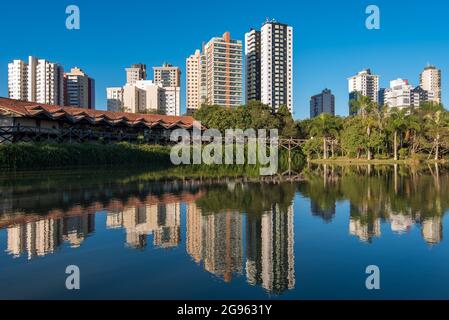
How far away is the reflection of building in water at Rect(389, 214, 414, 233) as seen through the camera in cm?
1080

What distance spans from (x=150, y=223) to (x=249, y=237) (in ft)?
11.3

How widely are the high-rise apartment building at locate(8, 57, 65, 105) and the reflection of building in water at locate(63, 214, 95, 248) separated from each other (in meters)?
112

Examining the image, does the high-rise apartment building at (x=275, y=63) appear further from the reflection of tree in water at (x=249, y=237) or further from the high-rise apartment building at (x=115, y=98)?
the reflection of tree in water at (x=249, y=237)

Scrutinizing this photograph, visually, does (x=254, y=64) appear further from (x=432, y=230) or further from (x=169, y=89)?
(x=432, y=230)

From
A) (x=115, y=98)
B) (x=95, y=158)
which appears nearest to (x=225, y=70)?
(x=115, y=98)

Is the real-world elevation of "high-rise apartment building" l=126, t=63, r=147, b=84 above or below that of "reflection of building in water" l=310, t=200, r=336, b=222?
above

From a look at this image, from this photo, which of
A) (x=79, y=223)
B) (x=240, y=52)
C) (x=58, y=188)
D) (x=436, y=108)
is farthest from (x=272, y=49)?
(x=79, y=223)

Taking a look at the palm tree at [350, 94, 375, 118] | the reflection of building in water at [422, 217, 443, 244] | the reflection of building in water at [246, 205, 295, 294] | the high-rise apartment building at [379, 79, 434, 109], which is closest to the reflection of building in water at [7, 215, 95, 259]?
the reflection of building in water at [246, 205, 295, 294]

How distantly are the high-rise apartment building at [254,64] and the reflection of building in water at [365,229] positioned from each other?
107 m

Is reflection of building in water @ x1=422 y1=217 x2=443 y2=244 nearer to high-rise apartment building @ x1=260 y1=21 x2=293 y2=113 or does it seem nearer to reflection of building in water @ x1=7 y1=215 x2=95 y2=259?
reflection of building in water @ x1=7 y1=215 x2=95 y2=259

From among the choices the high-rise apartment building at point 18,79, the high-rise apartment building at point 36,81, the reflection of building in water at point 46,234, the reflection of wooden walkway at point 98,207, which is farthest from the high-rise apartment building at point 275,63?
the reflection of building in water at point 46,234

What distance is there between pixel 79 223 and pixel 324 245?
6958 mm

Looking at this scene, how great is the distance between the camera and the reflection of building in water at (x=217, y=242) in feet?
25.4

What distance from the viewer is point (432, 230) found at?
10688 mm
